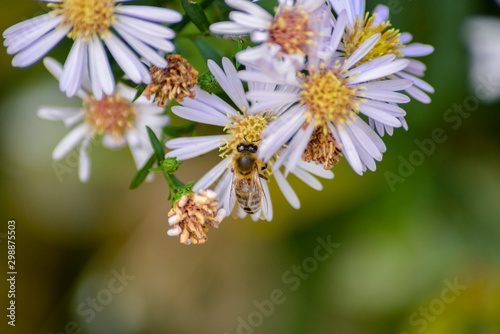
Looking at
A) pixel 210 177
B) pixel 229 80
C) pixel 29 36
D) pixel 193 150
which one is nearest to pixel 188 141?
pixel 193 150

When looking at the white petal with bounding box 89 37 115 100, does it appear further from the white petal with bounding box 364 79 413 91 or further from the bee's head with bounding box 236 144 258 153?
the white petal with bounding box 364 79 413 91

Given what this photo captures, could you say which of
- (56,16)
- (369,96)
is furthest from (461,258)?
(56,16)

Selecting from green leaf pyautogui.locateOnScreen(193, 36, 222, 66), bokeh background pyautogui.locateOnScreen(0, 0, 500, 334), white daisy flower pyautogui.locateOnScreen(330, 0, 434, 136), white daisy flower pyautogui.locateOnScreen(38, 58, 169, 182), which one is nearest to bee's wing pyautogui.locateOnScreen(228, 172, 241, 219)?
green leaf pyautogui.locateOnScreen(193, 36, 222, 66)

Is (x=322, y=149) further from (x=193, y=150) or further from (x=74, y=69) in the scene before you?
(x=74, y=69)

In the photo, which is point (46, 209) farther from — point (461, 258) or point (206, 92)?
point (461, 258)

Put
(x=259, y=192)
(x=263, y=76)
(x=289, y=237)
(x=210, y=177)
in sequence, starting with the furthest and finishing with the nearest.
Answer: (x=289, y=237) → (x=210, y=177) → (x=259, y=192) → (x=263, y=76)

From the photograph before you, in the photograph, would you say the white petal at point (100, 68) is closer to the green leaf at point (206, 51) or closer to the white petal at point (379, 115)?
the green leaf at point (206, 51)

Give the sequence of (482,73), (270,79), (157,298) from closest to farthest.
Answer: (270,79), (482,73), (157,298)
